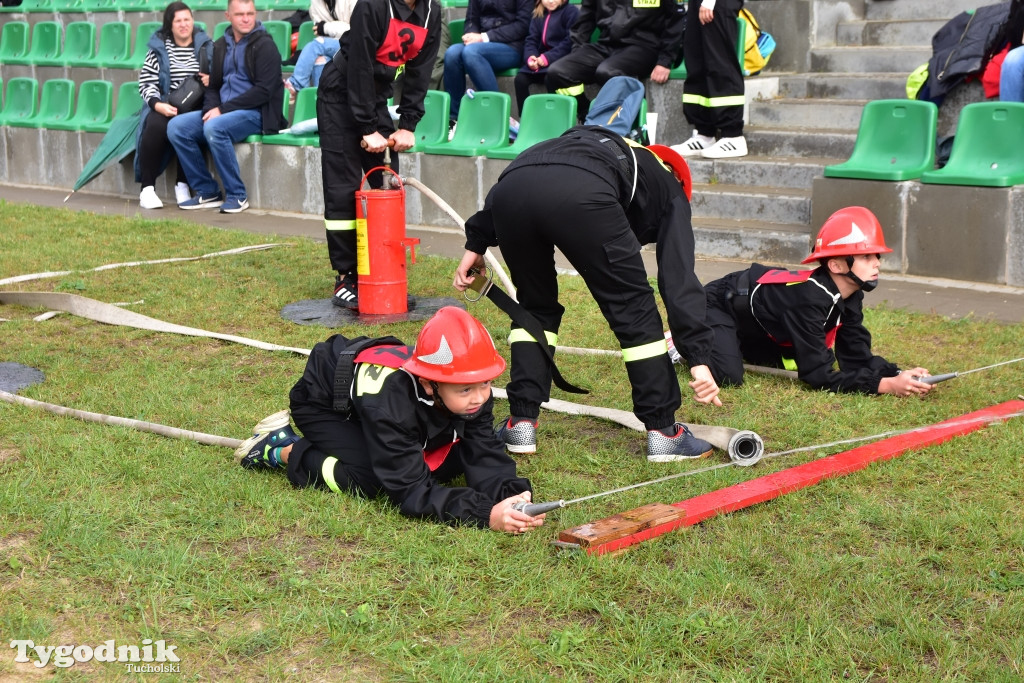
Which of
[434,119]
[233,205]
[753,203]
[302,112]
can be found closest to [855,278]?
[753,203]

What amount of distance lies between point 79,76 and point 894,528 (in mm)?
15211

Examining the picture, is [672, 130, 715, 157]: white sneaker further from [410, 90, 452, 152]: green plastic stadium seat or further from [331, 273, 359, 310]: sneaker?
[331, 273, 359, 310]: sneaker

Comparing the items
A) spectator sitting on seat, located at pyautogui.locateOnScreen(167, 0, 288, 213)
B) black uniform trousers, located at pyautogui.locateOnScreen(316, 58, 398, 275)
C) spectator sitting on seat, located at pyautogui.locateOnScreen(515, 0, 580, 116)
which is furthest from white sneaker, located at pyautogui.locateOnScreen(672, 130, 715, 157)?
spectator sitting on seat, located at pyautogui.locateOnScreen(167, 0, 288, 213)

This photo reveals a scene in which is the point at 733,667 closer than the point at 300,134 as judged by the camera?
Yes

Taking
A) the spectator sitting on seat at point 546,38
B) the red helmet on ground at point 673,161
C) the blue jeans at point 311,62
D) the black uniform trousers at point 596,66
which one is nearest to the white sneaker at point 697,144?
the black uniform trousers at point 596,66

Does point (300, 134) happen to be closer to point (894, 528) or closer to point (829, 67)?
point (829, 67)

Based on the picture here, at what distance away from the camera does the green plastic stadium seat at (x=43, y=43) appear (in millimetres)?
17156

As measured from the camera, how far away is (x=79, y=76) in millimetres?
16578

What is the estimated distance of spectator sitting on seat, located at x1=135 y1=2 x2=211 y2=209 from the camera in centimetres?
1280

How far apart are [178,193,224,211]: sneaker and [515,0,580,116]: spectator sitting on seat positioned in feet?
12.2

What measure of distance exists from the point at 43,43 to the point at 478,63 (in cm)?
890

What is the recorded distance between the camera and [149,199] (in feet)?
42.1

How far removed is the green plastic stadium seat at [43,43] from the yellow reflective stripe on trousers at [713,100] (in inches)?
430

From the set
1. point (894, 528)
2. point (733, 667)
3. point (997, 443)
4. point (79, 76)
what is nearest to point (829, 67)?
point (997, 443)
